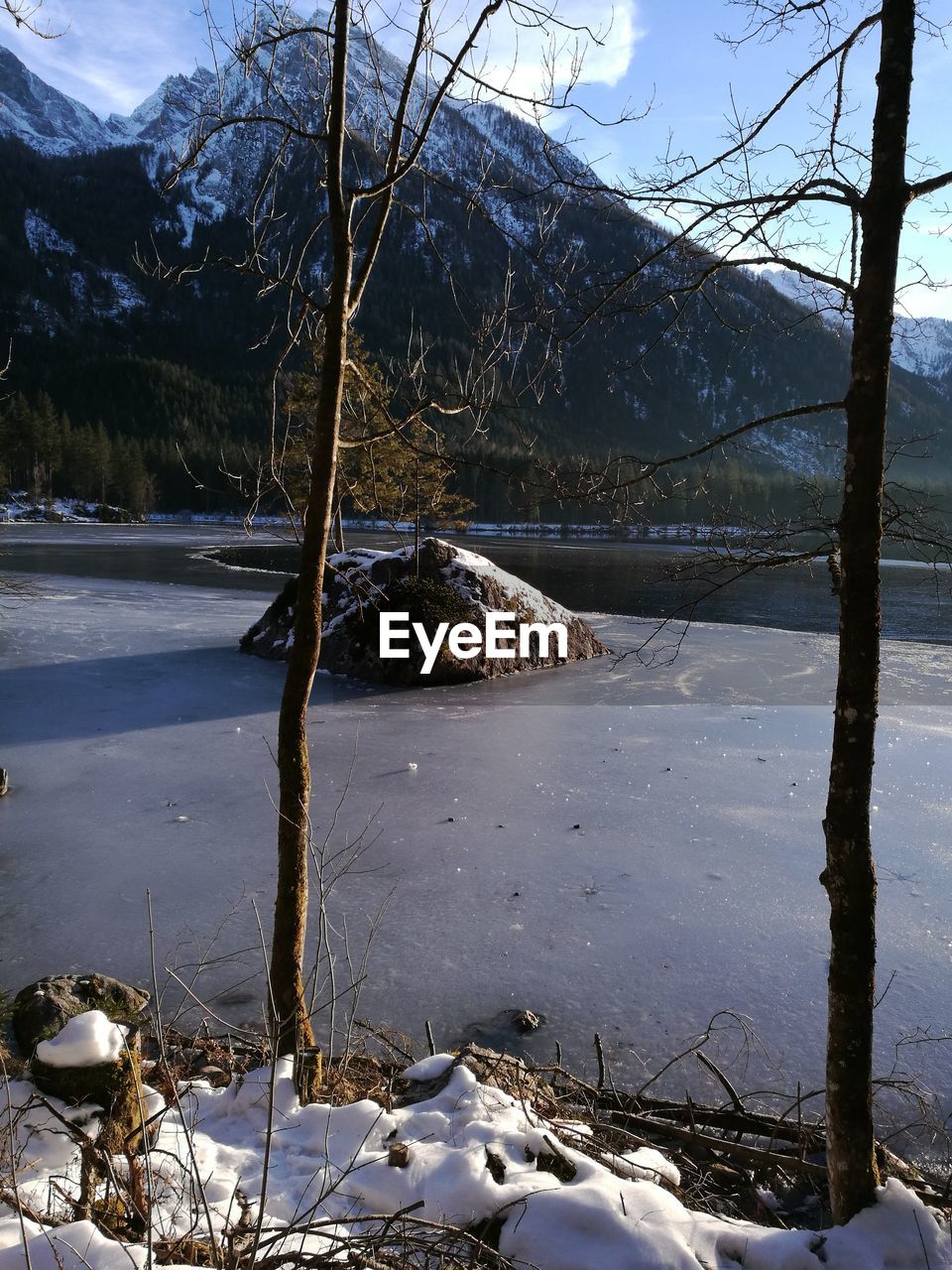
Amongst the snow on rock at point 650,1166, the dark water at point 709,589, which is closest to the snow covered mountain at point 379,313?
the snow on rock at point 650,1166

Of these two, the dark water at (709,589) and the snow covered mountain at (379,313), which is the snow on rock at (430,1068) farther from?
the dark water at (709,589)

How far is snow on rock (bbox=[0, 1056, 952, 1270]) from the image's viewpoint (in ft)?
6.95

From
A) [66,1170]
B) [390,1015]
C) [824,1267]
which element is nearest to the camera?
[824,1267]

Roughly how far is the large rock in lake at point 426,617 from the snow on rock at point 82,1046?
9073mm

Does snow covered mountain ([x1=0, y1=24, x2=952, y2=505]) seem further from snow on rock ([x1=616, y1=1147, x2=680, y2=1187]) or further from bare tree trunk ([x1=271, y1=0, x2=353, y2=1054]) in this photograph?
snow on rock ([x1=616, y1=1147, x2=680, y2=1187])

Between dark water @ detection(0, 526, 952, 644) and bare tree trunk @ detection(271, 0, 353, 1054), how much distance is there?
11.7m

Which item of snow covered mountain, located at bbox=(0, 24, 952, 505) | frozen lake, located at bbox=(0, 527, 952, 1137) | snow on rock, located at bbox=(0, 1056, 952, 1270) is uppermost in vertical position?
snow covered mountain, located at bbox=(0, 24, 952, 505)

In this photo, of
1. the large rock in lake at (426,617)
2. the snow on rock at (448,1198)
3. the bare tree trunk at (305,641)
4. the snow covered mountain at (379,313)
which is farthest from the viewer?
the large rock in lake at (426,617)

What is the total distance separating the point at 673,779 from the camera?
7191 mm

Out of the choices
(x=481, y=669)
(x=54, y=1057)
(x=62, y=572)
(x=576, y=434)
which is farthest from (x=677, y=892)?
(x=576, y=434)

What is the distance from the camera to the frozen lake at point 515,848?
152 inches

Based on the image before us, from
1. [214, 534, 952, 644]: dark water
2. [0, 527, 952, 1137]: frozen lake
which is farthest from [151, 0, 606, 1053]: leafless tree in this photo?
[214, 534, 952, 644]: dark water

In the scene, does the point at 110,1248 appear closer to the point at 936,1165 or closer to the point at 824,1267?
the point at 824,1267

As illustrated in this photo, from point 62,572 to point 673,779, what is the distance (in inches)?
939
